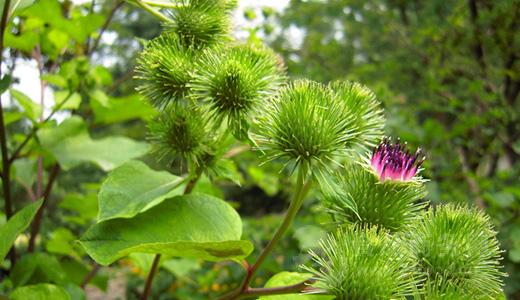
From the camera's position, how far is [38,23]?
1.56 m

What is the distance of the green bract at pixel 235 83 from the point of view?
845 millimetres

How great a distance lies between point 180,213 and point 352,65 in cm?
431

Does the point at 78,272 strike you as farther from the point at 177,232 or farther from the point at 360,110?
the point at 360,110

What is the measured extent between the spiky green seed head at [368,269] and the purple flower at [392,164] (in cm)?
13

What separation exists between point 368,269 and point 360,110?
0.86 ft

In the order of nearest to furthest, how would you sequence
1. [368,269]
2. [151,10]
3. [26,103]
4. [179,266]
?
[368,269] → [151,10] → [26,103] → [179,266]

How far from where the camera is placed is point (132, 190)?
2.91ft

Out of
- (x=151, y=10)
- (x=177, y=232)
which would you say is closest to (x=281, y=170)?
(x=177, y=232)

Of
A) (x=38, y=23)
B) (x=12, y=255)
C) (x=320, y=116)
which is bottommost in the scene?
(x=12, y=255)

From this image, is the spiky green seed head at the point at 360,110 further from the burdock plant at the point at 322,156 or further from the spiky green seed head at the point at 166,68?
the spiky green seed head at the point at 166,68

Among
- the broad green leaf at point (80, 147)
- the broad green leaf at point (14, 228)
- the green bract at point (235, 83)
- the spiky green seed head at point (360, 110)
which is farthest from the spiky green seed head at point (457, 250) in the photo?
the broad green leaf at point (80, 147)

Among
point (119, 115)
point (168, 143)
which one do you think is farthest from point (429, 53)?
point (168, 143)

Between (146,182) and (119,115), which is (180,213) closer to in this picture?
(146,182)

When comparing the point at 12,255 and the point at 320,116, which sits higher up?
the point at 320,116
